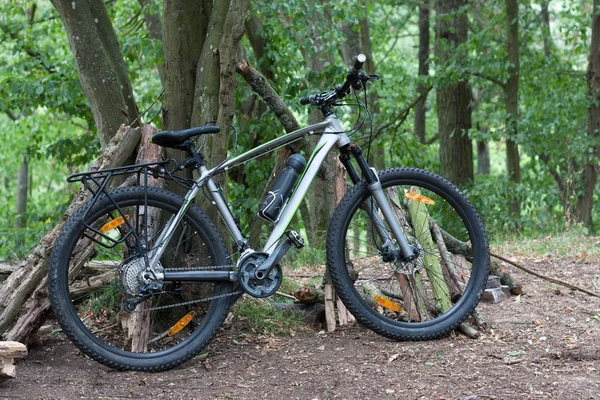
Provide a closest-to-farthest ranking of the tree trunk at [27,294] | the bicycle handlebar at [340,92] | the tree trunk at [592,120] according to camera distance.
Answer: the tree trunk at [27,294] → the bicycle handlebar at [340,92] → the tree trunk at [592,120]

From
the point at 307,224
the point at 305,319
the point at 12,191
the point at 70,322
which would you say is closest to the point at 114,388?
the point at 70,322

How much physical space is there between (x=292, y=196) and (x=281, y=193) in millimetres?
75

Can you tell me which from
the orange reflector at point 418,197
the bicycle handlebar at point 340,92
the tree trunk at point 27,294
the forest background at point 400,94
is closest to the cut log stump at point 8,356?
the tree trunk at point 27,294

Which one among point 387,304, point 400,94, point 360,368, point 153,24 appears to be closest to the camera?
point 360,368

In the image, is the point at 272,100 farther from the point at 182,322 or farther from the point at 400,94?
the point at 400,94

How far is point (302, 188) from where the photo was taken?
14.0 ft

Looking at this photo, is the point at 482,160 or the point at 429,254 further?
the point at 482,160

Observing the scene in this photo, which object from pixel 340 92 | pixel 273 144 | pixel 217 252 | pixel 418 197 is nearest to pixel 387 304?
pixel 418 197

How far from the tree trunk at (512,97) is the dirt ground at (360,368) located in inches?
264

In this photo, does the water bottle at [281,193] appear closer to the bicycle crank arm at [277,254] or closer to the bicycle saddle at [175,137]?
the bicycle crank arm at [277,254]

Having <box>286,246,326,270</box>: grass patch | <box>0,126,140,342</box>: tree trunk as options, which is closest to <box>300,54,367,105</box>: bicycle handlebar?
<box>0,126,140,342</box>: tree trunk

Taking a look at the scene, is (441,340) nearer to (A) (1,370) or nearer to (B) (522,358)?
Result: (B) (522,358)

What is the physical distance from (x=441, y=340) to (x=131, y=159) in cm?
225

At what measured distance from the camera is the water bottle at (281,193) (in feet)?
13.9
